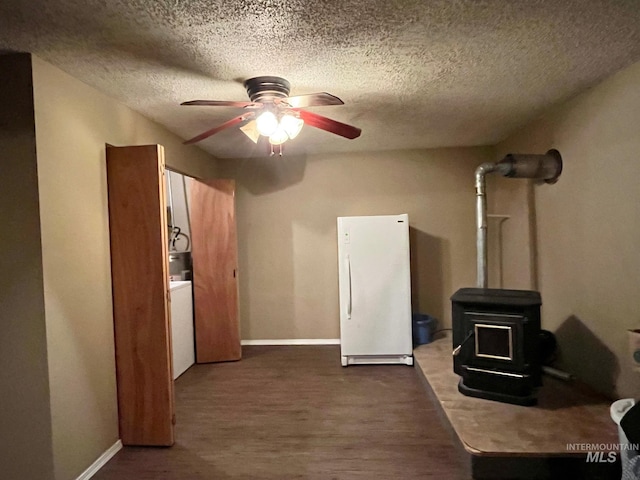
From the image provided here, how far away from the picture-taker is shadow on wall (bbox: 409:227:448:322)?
4.56 metres

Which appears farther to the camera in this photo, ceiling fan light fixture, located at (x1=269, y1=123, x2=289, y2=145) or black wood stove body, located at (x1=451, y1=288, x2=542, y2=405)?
black wood stove body, located at (x1=451, y1=288, x2=542, y2=405)

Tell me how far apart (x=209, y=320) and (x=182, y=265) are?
69 centimetres

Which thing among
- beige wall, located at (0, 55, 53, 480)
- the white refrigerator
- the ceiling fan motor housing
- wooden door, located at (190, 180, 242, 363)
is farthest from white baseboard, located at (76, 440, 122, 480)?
the ceiling fan motor housing

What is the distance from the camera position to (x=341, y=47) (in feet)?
6.40

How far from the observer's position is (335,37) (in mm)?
1848

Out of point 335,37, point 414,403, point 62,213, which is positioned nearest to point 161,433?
point 62,213

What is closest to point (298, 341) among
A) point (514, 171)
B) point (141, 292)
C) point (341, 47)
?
point (141, 292)

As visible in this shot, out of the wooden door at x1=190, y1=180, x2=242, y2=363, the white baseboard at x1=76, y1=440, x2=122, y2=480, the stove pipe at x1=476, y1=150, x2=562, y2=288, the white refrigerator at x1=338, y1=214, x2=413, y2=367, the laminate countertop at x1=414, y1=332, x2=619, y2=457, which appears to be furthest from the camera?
the wooden door at x1=190, y1=180, x2=242, y2=363

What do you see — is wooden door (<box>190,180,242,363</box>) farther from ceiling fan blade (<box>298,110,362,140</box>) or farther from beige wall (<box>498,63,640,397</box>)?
beige wall (<box>498,63,640,397</box>)

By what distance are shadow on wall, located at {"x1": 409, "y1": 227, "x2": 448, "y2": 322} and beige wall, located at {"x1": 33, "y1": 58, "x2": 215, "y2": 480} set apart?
316 centimetres

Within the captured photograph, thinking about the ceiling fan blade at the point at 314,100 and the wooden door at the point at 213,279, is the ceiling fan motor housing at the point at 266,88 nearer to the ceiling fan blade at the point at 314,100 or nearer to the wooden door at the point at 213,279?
the ceiling fan blade at the point at 314,100

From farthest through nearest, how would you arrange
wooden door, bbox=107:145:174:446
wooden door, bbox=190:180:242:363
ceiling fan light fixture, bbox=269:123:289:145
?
wooden door, bbox=190:180:242:363 < wooden door, bbox=107:145:174:446 < ceiling fan light fixture, bbox=269:123:289:145

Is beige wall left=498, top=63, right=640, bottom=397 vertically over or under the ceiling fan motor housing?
under

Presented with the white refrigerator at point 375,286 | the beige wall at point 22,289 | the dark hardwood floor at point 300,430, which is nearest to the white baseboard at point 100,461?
the dark hardwood floor at point 300,430
